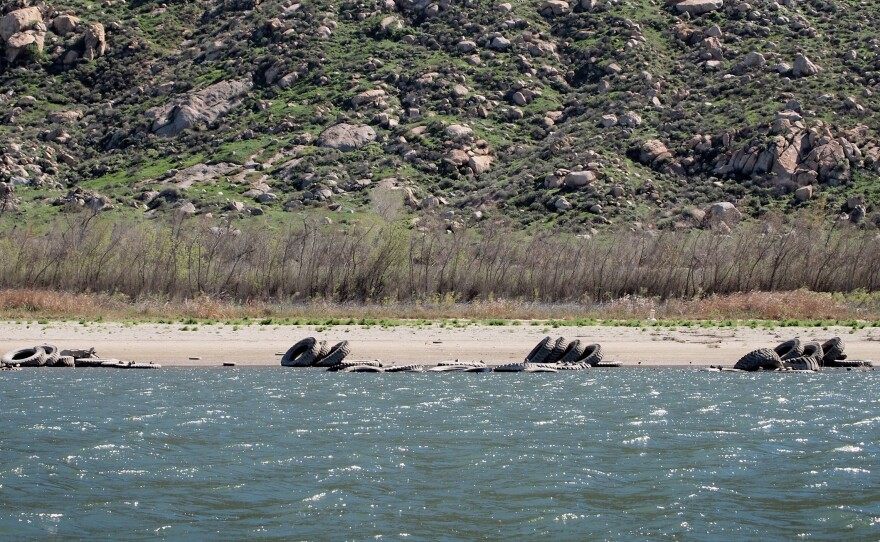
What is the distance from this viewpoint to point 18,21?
7781 centimetres

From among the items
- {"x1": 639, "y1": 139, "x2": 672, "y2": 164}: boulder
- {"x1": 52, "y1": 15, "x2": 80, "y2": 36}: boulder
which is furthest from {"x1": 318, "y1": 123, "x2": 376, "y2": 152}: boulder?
{"x1": 52, "y1": 15, "x2": 80, "y2": 36}: boulder

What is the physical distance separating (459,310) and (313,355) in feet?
31.8

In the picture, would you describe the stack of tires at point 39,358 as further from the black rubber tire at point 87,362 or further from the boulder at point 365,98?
the boulder at point 365,98

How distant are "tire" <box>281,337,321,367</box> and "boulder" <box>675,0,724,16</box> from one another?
5703cm

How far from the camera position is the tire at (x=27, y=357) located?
21969 millimetres

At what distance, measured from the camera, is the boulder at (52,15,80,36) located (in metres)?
79.6

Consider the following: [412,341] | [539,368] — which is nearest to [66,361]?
[412,341]

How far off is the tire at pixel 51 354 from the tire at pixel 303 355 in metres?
4.52

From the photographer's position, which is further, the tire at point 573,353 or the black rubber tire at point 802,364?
the tire at point 573,353

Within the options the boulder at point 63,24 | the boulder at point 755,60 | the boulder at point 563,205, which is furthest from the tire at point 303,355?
the boulder at point 63,24

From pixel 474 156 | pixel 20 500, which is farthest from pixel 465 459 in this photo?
pixel 474 156

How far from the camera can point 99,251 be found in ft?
115

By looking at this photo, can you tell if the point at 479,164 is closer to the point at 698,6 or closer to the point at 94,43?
the point at 698,6

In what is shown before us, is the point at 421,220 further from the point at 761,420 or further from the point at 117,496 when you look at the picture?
the point at 117,496
